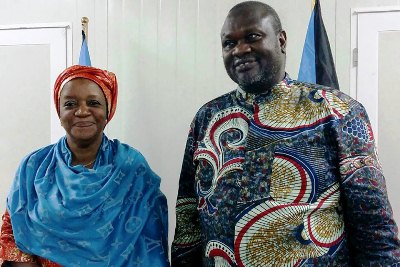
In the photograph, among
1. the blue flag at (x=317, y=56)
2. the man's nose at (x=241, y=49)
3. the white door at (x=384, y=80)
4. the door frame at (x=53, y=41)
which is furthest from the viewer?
the door frame at (x=53, y=41)

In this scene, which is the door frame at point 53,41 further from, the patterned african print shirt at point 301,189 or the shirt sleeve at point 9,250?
the patterned african print shirt at point 301,189

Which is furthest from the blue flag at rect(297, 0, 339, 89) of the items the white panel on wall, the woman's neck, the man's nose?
the woman's neck

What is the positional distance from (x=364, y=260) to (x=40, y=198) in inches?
38.9

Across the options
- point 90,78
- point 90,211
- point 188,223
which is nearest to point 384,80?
point 188,223

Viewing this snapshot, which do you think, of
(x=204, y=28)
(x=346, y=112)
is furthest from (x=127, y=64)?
(x=346, y=112)

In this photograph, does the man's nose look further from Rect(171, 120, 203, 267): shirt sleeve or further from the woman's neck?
the woman's neck

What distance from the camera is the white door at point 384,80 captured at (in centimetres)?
223

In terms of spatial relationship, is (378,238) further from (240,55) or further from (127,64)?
(127,64)

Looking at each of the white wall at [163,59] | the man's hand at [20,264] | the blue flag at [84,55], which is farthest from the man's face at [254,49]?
the blue flag at [84,55]

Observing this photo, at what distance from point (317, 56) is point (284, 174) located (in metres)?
1.15

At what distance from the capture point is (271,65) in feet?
3.91

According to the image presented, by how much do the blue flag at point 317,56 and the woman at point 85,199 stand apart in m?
1.01

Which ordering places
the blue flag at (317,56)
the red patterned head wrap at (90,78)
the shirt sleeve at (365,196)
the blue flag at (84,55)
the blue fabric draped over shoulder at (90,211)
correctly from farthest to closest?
1. the blue flag at (84,55)
2. the blue flag at (317,56)
3. the red patterned head wrap at (90,78)
4. the blue fabric draped over shoulder at (90,211)
5. the shirt sleeve at (365,196)

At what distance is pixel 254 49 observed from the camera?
3.86ft
